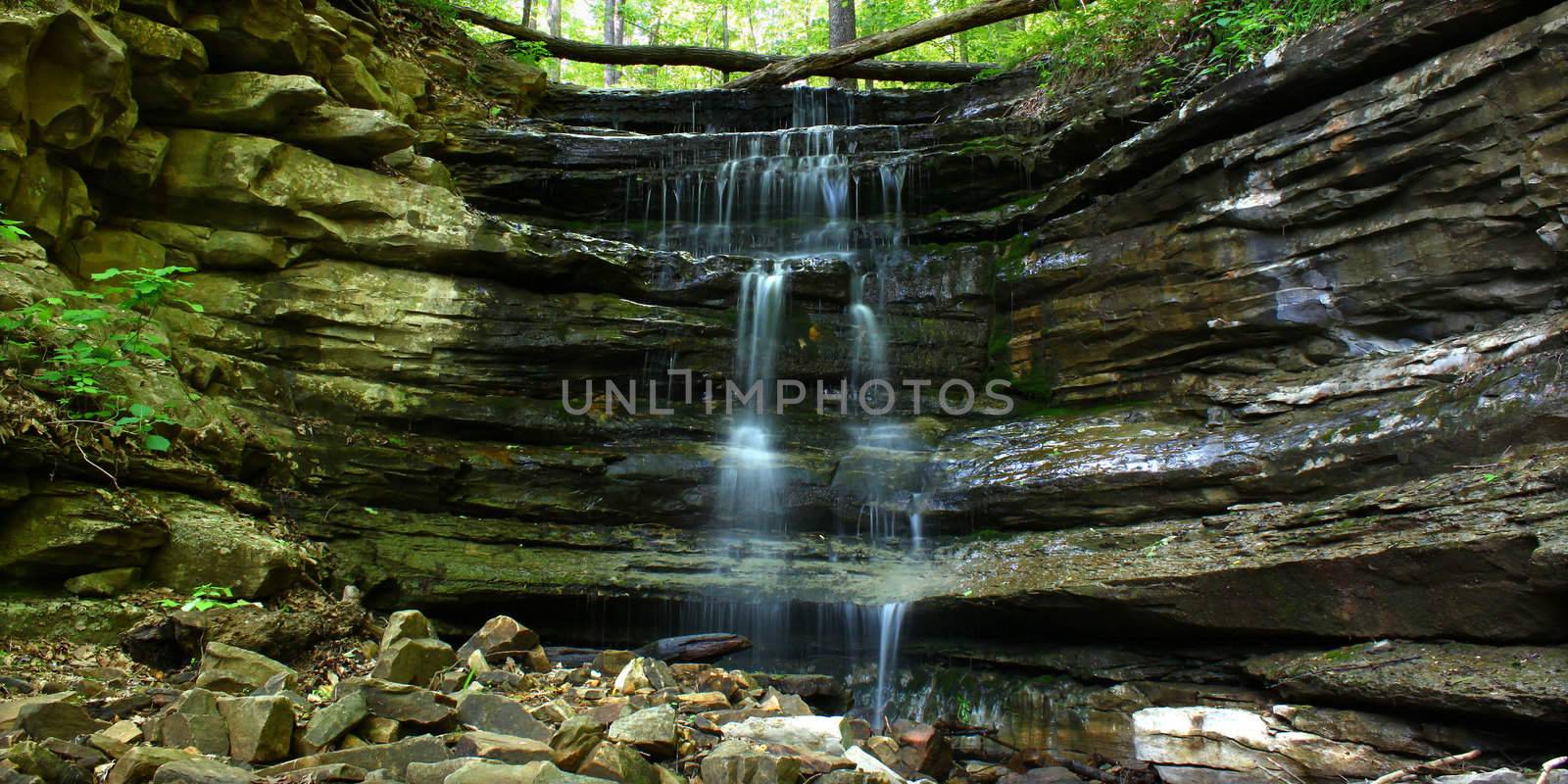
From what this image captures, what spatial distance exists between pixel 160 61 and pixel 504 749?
779cm

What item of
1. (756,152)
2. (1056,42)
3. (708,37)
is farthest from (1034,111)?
(708,37)

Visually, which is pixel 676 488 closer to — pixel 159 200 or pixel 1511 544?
pixel 159 200

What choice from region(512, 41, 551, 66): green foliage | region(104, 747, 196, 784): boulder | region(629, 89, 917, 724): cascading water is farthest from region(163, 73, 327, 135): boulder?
region(104, 747, 196, 784): boulder

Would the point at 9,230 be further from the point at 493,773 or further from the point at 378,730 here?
the point at 493,773

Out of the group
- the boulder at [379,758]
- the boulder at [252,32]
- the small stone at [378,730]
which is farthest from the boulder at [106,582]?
A: the boulder at [252,32]

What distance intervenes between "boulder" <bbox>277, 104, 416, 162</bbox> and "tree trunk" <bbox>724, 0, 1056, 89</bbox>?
21.7 feet

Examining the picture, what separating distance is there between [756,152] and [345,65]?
16.7 ft

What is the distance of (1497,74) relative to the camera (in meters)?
6.98

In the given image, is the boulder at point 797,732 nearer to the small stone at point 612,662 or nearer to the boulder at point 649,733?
the boulder at point 649,733

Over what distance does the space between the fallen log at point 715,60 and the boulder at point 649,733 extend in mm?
12813

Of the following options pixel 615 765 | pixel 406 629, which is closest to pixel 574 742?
pixel 615 765

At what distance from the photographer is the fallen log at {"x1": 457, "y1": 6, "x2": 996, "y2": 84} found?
1513 cm

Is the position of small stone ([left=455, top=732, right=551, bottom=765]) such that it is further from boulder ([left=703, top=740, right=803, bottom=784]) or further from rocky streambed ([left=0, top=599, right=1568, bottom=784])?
boulder ([left=703, top=740, right=803, bottom=784])

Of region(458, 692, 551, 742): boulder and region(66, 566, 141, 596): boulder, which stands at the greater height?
region(66, 566, 141, 596): boulder
